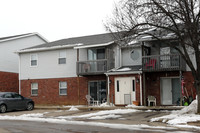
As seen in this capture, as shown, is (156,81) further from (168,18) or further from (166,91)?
(168,18)

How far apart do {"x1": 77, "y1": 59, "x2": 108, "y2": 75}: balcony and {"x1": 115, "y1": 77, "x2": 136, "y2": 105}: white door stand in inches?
67.1

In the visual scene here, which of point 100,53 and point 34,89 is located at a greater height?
point 100,53

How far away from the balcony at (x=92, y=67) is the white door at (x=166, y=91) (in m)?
4.82

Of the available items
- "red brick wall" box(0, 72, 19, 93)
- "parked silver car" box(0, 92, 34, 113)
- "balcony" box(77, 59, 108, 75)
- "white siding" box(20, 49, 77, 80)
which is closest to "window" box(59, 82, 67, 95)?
"white siding" box(20, 49, 77, 80)

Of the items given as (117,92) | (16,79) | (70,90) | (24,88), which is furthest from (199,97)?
(16,79)

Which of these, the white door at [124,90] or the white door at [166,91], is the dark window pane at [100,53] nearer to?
the white door at [124,90]

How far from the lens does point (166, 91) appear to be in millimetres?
24734

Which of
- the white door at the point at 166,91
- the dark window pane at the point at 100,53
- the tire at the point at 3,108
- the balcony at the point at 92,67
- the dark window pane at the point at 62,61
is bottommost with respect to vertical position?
the tire at the point at 3,108

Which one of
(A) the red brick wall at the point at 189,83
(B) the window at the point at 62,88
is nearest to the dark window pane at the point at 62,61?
(B) the window at the point at 62,88

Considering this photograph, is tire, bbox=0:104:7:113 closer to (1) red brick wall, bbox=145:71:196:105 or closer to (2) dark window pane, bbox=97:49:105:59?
(2) dark window pane, bbox=97:49:105:59

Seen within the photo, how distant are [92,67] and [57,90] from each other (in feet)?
15.0

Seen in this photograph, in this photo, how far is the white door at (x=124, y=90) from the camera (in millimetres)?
24969

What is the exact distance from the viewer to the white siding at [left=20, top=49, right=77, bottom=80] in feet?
94.6

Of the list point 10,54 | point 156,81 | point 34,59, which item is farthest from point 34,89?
point 156,81
